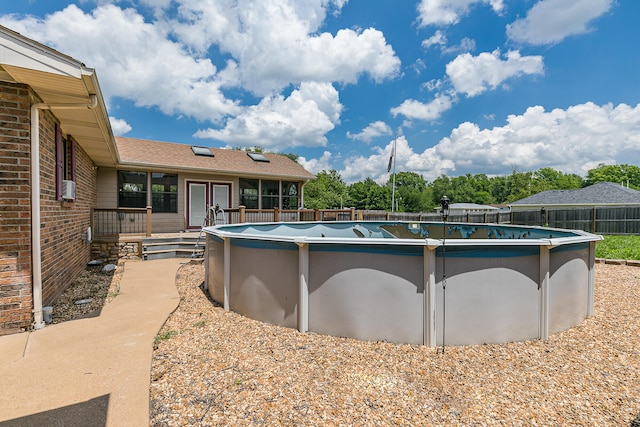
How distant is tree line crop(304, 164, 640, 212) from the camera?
5138 cm

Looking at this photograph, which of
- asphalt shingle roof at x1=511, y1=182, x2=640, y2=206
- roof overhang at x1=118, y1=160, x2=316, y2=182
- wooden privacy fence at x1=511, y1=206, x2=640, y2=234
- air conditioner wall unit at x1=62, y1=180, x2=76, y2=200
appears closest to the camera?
air conditioner wall unit at x1=62, y1=180, x2=76, y2=200

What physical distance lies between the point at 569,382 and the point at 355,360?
5.80 feet

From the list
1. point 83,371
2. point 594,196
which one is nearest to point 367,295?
point 83,371

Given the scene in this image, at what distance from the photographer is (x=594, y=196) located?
80.3ft

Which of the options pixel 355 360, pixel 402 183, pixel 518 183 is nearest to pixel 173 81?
pixel 355 360

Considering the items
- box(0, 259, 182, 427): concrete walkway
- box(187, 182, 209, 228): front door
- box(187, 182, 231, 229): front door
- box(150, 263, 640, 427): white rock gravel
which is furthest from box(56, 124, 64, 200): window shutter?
box(187, 182, 209, 228): front door

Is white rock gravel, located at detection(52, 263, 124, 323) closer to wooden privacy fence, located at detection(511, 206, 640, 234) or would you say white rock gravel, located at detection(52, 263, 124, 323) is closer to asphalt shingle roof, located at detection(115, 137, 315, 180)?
asphalt shingle roof, located at detection(115, 137, 315, 180)

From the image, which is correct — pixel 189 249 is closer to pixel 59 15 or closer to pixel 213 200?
pixel 213 200

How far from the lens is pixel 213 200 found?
1209 centimetres

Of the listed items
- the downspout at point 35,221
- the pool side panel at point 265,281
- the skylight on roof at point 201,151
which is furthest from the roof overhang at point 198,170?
the pool side panel at point 265,281

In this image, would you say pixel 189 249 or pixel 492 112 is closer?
pixel 189 249

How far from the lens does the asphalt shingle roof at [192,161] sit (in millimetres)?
10680

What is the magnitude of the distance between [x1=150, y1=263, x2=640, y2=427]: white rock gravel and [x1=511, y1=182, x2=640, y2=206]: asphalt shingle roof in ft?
87.8

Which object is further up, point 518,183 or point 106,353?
point 518,183
